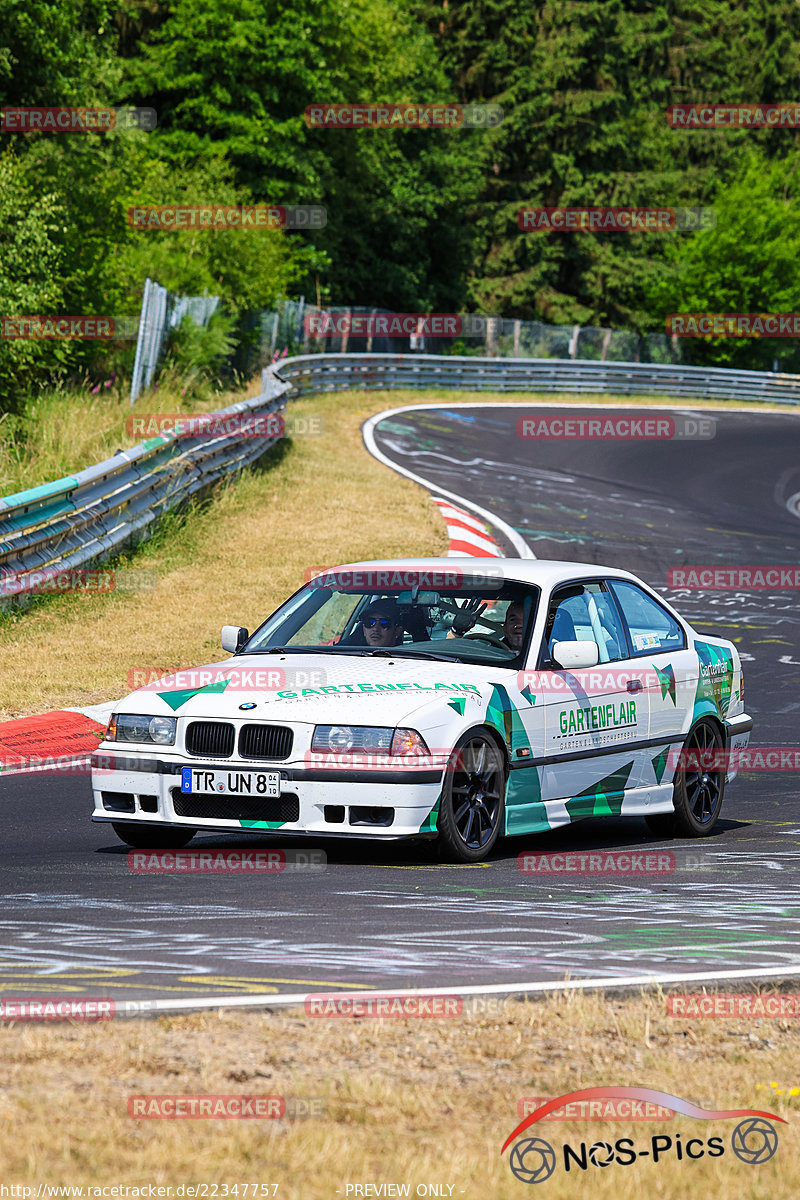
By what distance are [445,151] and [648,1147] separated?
63130 mm

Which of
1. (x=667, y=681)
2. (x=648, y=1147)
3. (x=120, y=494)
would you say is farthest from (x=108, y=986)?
(x=120, y=494)

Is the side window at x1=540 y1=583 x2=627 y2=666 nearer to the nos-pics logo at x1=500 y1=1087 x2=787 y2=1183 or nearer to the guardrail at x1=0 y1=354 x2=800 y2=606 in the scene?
the nos-pics logo at x1=500 y1=1087 x2=787 y2=1183

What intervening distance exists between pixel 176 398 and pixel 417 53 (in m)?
40.4

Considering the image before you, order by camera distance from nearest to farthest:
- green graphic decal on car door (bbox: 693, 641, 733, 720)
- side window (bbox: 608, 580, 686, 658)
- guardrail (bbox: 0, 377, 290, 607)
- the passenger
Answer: the passenger → side window (bbox: 608, 580, 686, 658) → green graphic decal on car door (bbox: 693, 641, 733, 720) → guardrail (bbox: 0, 377, 290, 607)

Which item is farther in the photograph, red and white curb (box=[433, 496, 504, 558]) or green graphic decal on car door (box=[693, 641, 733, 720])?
red and white curb (box=[433, 496, 504, 558])

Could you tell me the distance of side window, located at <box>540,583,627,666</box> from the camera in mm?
8781

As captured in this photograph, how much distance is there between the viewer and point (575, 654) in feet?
Answer: 27.2

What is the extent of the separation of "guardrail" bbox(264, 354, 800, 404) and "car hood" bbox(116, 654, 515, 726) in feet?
82.7

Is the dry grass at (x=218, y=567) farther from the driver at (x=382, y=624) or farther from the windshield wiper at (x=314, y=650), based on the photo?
the driver at (x=382, y=624)

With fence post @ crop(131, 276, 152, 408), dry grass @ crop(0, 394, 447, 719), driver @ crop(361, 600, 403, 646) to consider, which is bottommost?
dry grass @ crop(0, 394, 447, 719)

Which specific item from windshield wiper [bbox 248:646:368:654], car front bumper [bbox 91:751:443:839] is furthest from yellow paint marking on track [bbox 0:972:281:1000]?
windshield wiper [bbox 248:646:368:654]

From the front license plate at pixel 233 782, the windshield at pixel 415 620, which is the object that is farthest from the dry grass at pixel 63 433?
the front license plate at pixel 233 782

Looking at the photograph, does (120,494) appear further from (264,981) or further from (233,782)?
(264,981)

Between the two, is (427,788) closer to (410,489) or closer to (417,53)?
(410,489)
